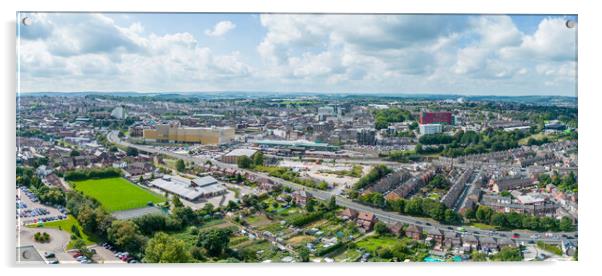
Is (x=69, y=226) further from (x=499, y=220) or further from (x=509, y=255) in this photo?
(x=499, y=220)

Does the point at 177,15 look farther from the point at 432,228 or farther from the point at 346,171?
the point at 432,228

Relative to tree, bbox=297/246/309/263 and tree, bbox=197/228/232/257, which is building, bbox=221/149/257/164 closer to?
tree, bbox=197/228/232/257

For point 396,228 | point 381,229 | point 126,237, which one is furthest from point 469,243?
point 126,237

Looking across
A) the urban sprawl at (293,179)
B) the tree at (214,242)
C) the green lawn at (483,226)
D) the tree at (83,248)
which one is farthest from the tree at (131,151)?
the green lawn at (483,226)

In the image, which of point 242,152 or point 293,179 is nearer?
point 293,179

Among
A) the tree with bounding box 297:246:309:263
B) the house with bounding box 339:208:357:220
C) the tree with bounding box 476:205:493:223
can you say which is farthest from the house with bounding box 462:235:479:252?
the tree with bounding box 297:246:309:263
